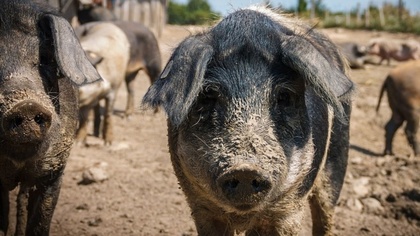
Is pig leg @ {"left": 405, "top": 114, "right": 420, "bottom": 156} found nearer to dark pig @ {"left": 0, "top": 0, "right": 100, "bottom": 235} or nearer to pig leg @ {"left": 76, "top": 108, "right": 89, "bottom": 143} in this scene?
pig leg @ {"left": 76, "top": 108, "right": 89, "bottom": 143}

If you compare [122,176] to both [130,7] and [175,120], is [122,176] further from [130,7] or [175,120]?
[130,7]

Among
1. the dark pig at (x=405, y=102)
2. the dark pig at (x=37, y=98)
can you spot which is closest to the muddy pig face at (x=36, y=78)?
the dark pig at (x=37, y=98)

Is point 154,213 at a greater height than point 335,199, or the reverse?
point 335,199

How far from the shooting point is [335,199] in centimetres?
442

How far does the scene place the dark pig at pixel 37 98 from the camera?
3.32 metres

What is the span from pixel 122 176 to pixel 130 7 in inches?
442

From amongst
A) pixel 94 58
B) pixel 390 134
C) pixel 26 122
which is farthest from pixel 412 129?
pixel 26 122

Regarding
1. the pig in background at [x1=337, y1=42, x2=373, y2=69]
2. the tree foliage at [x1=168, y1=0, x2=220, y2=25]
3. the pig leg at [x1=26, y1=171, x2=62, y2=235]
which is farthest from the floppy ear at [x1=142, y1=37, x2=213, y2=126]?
the tree foliage at [x1=168, y1=0, x2=220, y2=25]

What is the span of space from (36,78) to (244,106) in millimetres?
1334

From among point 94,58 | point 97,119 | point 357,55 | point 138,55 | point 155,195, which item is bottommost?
point 357,55

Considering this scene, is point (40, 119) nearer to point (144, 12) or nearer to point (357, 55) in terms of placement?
point (144, 12)

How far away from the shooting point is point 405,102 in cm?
992

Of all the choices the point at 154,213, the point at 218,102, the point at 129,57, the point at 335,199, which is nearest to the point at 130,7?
the point at 129,57

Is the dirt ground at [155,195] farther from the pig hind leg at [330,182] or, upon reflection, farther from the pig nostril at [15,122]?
the pig nostril at [15,122]
